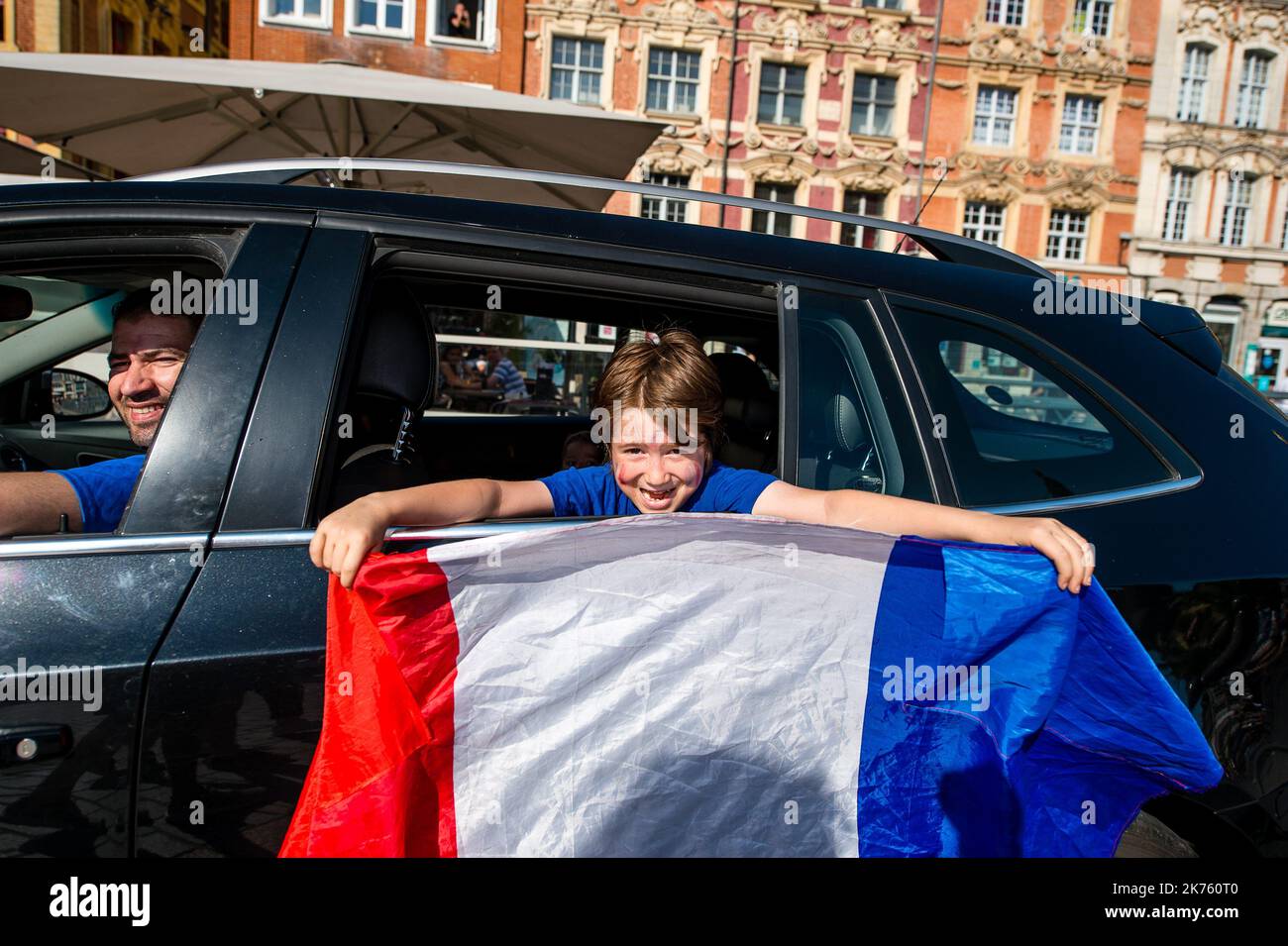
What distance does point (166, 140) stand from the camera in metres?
6.80

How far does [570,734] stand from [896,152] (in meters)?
27.0

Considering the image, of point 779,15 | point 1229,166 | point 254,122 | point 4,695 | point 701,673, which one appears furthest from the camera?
point 1229,166

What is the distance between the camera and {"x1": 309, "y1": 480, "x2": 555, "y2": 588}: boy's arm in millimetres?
1328

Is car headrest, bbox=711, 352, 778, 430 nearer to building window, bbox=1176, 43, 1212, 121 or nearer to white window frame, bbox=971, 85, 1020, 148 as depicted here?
white window frame, bbox=971, 85, 1020, 148

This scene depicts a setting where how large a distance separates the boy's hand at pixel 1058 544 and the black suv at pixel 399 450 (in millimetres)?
145

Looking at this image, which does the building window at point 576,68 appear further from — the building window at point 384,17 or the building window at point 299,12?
the building window at point 299,12

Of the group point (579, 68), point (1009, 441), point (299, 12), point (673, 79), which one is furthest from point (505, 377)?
point (673, 79)

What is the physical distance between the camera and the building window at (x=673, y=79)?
24.0 m

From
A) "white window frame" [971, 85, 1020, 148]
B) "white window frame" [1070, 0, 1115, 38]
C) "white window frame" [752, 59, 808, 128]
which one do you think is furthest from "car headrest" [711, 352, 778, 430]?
"white window frame" [1070, 0, 1115, 38]

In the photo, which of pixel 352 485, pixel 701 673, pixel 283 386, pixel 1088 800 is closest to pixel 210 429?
pixel 283 386

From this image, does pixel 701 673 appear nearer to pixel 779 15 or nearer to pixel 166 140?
pixel 166 140

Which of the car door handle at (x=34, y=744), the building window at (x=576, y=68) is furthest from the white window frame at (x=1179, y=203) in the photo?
the car door handle at (x=34, y=744)

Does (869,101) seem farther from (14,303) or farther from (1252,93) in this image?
(14,303)

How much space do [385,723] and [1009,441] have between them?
59.1 inches
